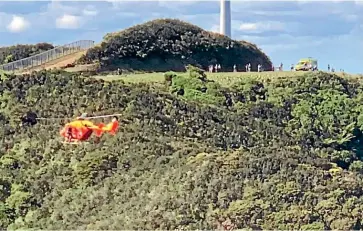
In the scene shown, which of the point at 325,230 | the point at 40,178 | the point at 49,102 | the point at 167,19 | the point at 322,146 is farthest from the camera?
the point at 167,19

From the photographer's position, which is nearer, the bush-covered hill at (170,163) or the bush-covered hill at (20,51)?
the bush-covered hill at (170,163)

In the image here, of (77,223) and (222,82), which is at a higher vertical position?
(222,82)

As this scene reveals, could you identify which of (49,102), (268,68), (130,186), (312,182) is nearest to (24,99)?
(49,102)

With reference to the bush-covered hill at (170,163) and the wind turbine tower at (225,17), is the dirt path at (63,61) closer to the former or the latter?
the bush-covered hill at (170,163)

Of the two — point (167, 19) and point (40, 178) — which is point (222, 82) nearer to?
point (167, 19)

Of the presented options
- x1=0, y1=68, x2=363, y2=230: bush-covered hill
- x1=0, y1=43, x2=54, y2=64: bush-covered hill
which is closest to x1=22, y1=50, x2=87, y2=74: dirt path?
x1=0, y1=43, x2=54, y2=64: bush-covered hill

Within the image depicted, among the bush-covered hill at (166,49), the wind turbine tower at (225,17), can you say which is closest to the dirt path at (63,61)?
the bush-covered hill at (166,49)

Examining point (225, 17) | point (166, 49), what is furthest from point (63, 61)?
point (225, 17)
